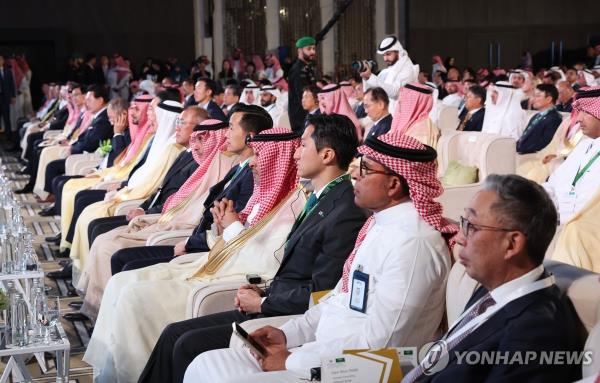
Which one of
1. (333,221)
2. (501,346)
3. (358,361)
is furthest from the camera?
(333,221)

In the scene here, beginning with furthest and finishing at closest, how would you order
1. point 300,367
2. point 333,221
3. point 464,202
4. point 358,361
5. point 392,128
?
point 392,128 → point 464,202 → point 333,221 → point 300,367 → point 358,361

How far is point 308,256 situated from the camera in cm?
302

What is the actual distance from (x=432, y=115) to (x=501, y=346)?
802cm

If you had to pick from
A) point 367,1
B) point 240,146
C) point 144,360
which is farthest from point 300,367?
point 367,1

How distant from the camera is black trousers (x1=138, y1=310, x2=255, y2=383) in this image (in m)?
2.87

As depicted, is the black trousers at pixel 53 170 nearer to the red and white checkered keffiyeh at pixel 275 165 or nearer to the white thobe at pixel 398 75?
the white thobe at pixel 398 75

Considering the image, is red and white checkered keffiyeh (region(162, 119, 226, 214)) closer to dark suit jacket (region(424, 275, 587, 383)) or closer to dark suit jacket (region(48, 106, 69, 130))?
dark suit jacket (region(424, 275, 587, 383))

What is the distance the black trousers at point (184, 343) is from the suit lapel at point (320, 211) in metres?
0.30

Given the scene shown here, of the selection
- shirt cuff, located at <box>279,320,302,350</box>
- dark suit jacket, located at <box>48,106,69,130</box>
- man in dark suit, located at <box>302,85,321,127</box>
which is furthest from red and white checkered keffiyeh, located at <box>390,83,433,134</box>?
dark suit jacket, located at <box>48,106,69,130</box>

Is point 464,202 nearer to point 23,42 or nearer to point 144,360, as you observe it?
point 144,360

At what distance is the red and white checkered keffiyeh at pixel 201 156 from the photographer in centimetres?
471

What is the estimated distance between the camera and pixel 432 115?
978cm

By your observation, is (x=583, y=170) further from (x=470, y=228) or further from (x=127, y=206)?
(x=127, y=206)

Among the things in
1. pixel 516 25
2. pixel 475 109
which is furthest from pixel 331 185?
pixel 516 25
